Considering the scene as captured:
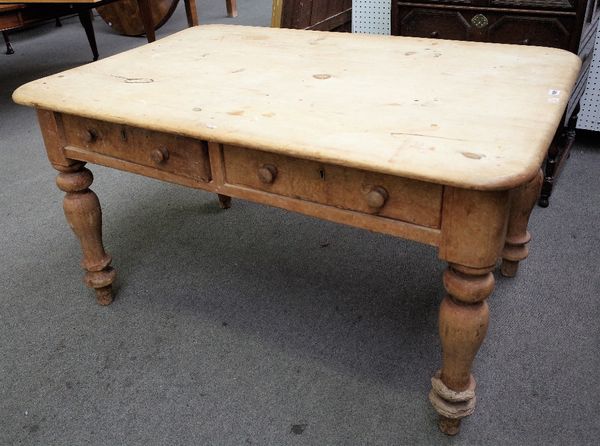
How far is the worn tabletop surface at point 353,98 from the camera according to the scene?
1.03 meters

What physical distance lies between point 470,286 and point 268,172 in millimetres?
466

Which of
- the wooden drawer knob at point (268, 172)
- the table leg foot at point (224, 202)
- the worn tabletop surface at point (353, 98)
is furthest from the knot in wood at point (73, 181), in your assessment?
the table leg foot at point (224, 202)

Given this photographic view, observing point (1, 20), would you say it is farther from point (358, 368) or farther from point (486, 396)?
point (486, 396)

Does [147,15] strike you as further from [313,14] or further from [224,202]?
[224,202]

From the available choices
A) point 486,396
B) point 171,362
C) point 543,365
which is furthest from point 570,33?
point 171,362

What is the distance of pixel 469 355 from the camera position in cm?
119

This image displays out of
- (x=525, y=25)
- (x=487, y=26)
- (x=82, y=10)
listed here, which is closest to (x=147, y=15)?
(x=82, y=10)

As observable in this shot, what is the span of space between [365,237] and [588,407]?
2.98 ft

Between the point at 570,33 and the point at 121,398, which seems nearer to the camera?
the point at 121,398

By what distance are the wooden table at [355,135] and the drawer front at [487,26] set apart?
2.58 feet

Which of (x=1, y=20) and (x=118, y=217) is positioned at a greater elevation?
(x=1, y=20)

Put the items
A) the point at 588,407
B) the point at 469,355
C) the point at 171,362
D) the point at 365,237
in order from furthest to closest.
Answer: the point at 365,237, the point at 171,362, the point at 588,407, the point at 469,355

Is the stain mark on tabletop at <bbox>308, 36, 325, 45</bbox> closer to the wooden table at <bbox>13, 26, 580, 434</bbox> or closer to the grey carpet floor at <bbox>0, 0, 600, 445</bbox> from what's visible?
the wooden table at <bbox>13, 26, 580, 434</bbox>

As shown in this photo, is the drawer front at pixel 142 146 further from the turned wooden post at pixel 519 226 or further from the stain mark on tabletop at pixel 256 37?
the turned wooden post at pixel 519 226
